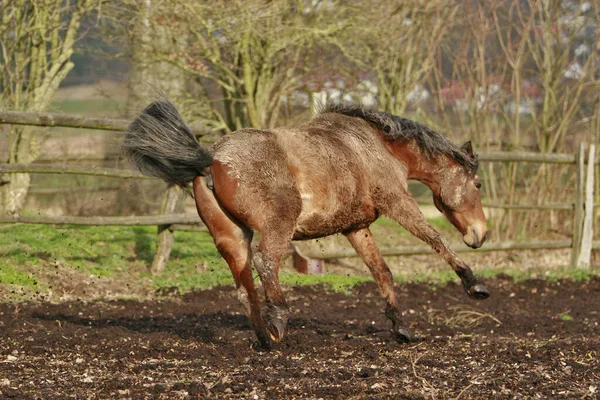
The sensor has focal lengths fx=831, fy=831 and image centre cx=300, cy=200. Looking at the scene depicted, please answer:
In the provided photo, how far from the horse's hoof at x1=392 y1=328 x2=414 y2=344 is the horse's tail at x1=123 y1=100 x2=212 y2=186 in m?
1.89

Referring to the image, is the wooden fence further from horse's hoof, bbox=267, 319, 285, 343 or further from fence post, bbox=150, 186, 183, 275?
horse's hoof, bbox=267, 319, 285, 343

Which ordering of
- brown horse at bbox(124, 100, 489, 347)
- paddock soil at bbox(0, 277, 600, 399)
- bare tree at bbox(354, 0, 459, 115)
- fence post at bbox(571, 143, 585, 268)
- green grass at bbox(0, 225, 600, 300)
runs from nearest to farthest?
paddock soil at bbox(0, 277, 600, 399), brown horse at bbox(124, 100, 489, 347), green grass at bbox(0, 225, 600, 300), fence post at bbox(571, 143, 585, 268), bare tree at bbox(354, 0, 459, 115)

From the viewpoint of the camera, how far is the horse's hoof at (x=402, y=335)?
6.15 metres

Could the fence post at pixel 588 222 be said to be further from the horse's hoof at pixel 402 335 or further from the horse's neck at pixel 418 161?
the horse's hoof at pixel 402 335

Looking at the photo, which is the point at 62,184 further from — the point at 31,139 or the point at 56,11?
the point at 56,11

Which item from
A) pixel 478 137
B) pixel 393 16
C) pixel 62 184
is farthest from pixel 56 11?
pixel 478 137

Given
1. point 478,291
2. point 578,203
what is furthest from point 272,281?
point 578,203

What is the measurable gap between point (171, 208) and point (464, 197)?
4.22m

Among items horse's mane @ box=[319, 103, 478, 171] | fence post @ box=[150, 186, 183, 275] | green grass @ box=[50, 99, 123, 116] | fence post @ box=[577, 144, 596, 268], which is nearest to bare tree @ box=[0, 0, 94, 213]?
fence post @ box=[150, 186, 183, 275]

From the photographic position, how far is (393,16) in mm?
12086

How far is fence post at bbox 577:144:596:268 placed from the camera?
11406 millimetres

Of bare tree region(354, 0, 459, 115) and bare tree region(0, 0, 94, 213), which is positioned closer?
bare tree region(0, 0, 94, 213)

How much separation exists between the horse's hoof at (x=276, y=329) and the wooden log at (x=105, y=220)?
4.21 metres

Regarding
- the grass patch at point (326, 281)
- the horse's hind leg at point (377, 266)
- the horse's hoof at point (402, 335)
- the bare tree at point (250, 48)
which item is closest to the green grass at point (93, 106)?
the bare tree at point (250, 48)
